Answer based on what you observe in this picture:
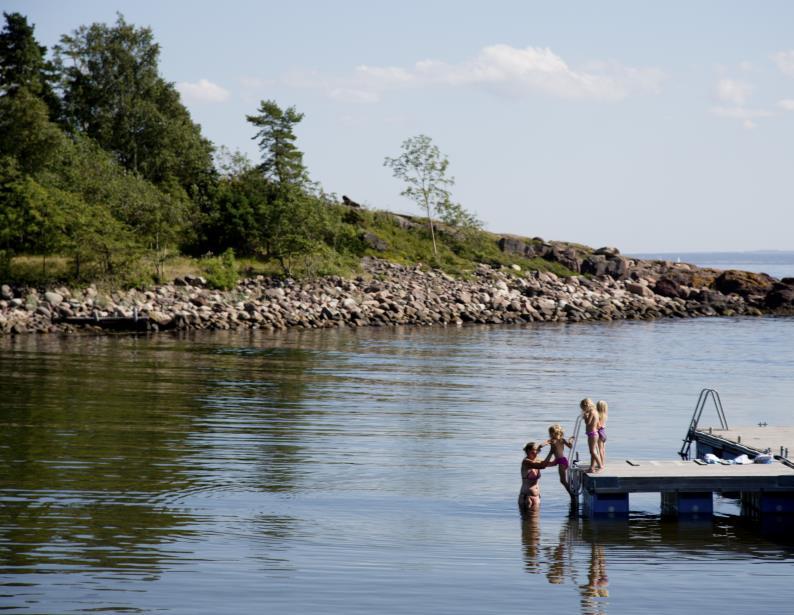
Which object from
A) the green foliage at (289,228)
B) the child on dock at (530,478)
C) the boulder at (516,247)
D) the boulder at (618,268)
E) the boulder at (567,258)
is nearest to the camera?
the child on dock at (530,478)

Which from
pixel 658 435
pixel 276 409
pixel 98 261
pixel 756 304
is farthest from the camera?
pixel 756 304

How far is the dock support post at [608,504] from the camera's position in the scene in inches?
715

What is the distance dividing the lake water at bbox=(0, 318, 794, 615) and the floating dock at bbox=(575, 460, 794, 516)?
0.37 m

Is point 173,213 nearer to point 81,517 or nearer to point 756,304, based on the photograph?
point 756,304

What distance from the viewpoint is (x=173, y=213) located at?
228 ft

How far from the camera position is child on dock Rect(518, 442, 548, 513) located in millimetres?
18672

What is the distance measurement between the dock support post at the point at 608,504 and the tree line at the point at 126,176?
49.2m

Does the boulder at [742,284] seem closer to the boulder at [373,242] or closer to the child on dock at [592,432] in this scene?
the boulder at [373,242]

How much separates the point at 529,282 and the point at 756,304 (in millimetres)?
19160

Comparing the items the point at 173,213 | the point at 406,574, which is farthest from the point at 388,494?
the point at 173,213

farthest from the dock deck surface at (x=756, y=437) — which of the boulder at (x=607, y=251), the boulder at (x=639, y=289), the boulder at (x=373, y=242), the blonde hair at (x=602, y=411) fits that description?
the boulder at (x=607, y=251)

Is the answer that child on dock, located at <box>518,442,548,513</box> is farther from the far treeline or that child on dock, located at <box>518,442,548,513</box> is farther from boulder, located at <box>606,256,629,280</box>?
boulder, located at <box>606,256,629,280</box>

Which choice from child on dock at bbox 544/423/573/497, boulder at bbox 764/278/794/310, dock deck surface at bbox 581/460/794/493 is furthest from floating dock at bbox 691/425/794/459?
boulder at bbox 764/278/794/310

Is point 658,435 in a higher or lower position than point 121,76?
lower
